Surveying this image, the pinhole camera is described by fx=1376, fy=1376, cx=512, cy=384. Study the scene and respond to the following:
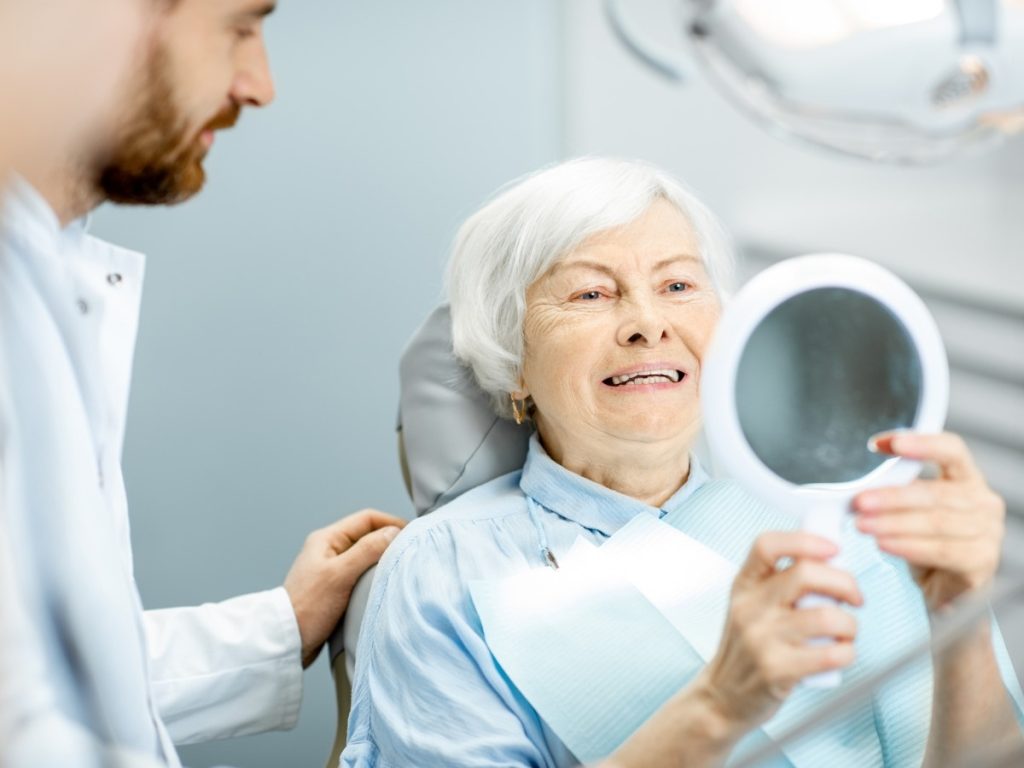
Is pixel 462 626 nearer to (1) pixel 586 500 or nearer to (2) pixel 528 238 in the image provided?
(1) pixel 586 500

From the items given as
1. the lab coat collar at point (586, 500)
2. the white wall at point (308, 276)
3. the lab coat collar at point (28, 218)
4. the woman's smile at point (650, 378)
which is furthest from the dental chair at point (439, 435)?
the lab coat collar at point (28, 218)

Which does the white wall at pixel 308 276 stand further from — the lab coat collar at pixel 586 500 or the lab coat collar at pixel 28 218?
the lab coat collar at pixel 28 218

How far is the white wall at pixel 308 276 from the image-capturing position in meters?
2.04

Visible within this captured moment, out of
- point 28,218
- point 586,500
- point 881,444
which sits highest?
point 28,218

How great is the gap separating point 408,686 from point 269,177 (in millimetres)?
988

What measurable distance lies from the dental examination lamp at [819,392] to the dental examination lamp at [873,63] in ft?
0.65

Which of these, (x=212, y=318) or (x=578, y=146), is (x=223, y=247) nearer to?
(x=212, y=318)

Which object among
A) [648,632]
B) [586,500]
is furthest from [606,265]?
[648,632]

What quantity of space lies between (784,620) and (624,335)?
56cm

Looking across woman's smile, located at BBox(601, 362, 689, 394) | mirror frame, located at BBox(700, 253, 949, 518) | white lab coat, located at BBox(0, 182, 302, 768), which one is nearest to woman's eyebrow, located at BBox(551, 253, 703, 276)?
woman's smile, located at BBox(601, 362, 689, 394)

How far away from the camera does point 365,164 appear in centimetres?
212

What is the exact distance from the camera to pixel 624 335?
143 cm

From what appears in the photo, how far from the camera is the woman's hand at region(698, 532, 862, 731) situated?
89cm

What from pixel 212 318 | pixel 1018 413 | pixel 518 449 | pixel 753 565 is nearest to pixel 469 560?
pixel 518 449
